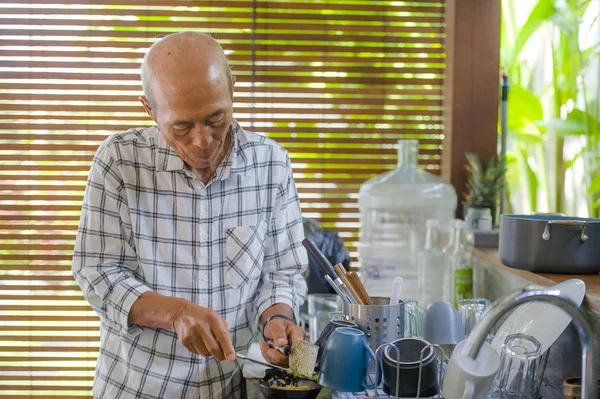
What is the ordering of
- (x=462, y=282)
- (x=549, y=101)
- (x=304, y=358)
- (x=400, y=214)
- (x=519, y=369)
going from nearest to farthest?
1. (x=519, y=369)
2. (x=304, y=358)
3. (x=462, y=282)
4. (x=400, y=214)
5. (x=549, y=101)

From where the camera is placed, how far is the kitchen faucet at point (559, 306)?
3.36 ft

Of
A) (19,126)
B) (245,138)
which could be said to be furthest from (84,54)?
(245,138)

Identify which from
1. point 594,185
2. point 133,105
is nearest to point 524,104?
point 594,185

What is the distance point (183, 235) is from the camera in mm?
1852

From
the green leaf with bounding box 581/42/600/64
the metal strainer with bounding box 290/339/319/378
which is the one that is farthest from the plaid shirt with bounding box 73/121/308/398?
the green leaf with bounding box 581/42/600/64

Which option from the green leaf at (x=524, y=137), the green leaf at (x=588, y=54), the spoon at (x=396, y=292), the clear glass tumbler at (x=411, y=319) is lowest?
the clear glass tumbler at (x=411, y=319)

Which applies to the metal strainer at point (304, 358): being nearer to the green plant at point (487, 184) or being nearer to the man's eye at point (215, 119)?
the man's eye at point (215, 119)

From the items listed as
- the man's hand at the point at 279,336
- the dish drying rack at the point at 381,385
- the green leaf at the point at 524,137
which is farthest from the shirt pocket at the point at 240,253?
the green leaf at the point at 524,137

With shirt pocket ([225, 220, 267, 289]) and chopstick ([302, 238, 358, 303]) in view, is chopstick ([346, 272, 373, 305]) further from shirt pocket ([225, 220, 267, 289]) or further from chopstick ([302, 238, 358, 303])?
shirt pocket ([225, 220, 267, 289])

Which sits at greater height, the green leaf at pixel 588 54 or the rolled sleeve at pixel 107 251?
the green leaf at pixel 588 54

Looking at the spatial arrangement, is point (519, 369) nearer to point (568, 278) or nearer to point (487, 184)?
point (568, 278)

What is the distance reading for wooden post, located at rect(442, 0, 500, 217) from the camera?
8.99ft

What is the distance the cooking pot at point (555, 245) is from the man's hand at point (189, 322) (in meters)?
0.72

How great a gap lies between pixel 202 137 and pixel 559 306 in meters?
0.94
